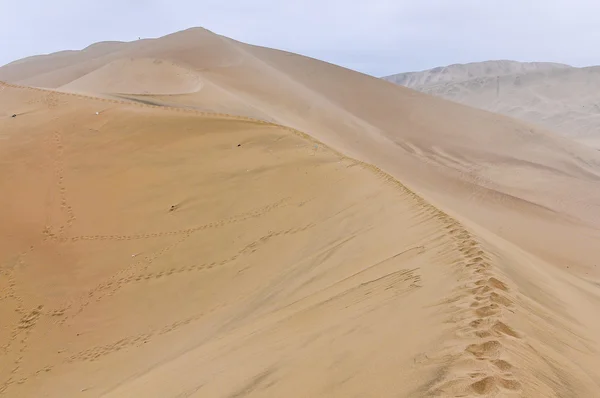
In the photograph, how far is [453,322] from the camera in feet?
10.7

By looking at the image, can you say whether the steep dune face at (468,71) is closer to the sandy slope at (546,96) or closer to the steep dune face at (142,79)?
the sandy slope at (546,96)

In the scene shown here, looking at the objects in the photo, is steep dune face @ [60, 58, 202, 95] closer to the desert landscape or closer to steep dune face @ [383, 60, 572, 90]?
the desert landscape

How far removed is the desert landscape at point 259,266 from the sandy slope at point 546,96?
102ft

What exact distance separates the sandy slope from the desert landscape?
31.0 meters

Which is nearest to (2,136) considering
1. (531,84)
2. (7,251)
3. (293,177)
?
(7,251)

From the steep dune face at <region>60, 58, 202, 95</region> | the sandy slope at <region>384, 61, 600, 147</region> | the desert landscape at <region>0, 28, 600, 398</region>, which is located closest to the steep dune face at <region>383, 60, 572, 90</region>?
the sandy slope at <region>384, 61, 600, 147</region>

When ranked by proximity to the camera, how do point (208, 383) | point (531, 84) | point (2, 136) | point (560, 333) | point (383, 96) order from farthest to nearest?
point (531, 84), point (383, 96), point (2, 136), point (208, 383), point (560, 333)

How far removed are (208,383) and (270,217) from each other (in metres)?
3.61

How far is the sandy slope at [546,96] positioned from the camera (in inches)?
1727

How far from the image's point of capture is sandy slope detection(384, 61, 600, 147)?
144 feet

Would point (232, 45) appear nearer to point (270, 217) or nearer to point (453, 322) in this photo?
point (270, 217)

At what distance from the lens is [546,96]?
54.6 m

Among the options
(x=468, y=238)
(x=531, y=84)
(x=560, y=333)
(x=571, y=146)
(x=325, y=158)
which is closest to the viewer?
(x=560, y=333)

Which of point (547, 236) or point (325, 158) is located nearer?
point (325, 158)
